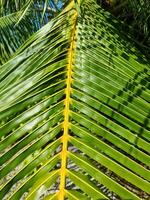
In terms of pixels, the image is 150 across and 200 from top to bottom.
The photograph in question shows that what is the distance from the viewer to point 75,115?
82cm

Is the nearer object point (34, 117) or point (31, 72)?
point (34, 117)

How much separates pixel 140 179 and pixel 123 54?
1.77 feet

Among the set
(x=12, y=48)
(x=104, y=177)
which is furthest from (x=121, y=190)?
(x=12, y=48)

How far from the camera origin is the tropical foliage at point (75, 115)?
68 cm

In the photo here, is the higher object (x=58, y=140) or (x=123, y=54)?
(x=123, y=54)

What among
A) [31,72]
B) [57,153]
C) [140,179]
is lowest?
[140,179]

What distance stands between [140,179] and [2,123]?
1.05 feet

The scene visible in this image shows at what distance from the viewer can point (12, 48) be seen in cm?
263

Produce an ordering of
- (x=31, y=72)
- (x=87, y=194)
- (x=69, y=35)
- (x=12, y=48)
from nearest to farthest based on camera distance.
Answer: (x=87, y=194) < (x=31, y=72) < (x=69, y=35) < (x=12, y=48)

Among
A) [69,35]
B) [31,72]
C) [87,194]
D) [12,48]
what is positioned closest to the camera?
[87,194]

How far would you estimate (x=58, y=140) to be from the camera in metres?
0.74

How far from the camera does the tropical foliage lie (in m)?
0.68

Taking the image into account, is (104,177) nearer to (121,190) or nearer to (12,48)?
(121,190)

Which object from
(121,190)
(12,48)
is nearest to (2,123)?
(121,190)
